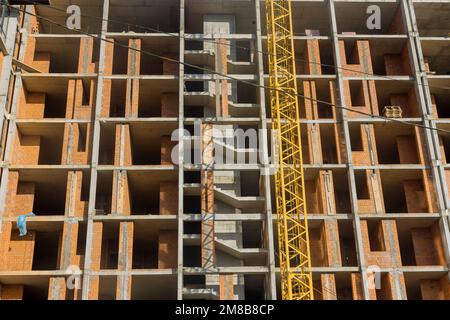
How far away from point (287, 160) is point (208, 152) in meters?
6.23

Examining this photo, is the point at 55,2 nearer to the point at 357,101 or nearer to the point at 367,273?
the point at 357,101

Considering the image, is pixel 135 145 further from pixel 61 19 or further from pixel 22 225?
pixel 61 19

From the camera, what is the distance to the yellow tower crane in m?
52.8

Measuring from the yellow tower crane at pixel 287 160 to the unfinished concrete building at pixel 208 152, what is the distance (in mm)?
1080

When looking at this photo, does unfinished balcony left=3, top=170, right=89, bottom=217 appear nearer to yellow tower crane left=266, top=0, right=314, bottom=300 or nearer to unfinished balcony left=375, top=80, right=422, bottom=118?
yellow tower crane left=266, top=0, right=314, bottom=300

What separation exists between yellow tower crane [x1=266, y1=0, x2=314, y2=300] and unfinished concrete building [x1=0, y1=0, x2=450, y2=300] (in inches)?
42.5

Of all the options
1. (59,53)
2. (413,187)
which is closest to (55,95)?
(59,53)

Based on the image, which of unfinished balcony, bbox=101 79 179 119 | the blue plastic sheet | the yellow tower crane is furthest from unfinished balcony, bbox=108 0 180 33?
the blue plastic sheet

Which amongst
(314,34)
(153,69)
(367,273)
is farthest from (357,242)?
(153,69)

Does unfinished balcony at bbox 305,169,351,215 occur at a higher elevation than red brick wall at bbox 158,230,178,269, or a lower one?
higher

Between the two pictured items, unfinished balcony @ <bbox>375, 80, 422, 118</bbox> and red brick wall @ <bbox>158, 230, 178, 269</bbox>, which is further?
unfinished balcony @ <bbox>375, 80, 422, 118</bbox>

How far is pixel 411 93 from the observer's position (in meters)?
62.3
